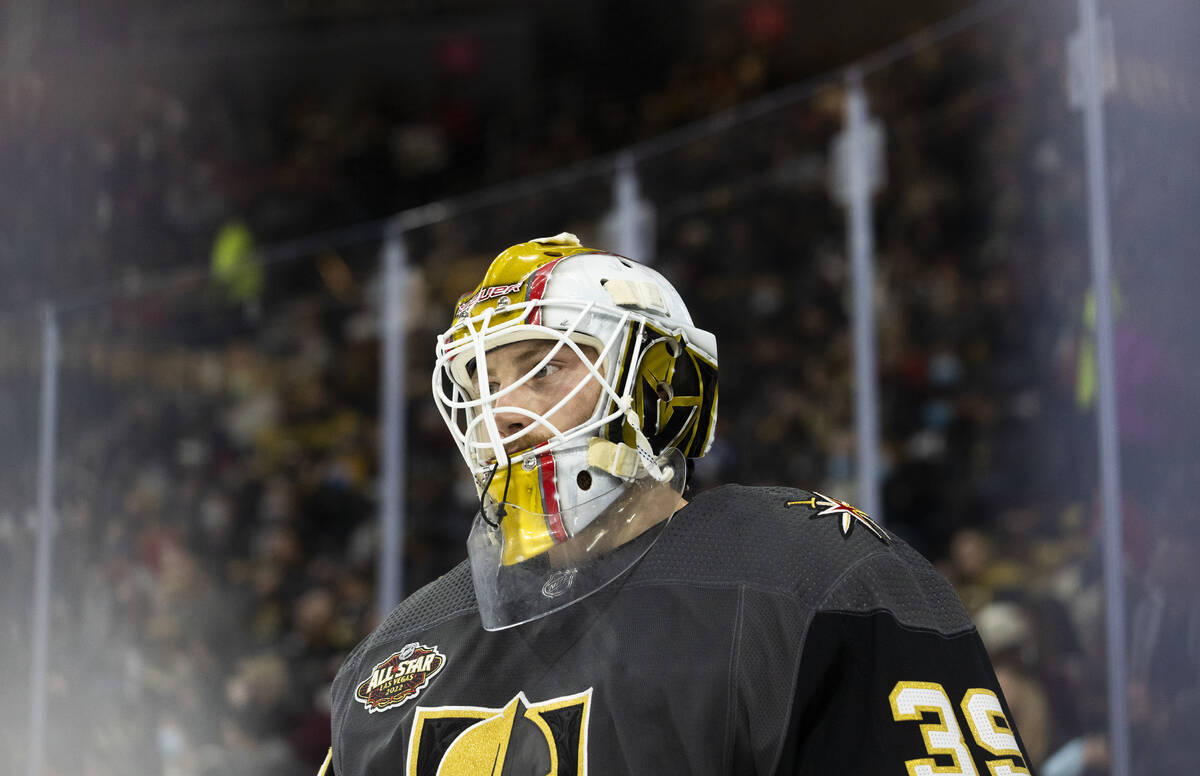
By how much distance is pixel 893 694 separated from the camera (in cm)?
97

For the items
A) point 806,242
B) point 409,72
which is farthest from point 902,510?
point 409,72

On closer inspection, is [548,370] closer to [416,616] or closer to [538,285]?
[538,285]

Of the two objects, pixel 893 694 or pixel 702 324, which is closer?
pixel 893 694

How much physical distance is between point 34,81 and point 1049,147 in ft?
9.04

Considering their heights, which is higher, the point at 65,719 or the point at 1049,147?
the point at 1049,147

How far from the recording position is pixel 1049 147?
98.3 inches

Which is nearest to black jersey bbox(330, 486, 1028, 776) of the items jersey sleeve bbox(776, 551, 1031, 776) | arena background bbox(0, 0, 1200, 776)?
jersey sleeve bbox(776, 551, 1031, 776)

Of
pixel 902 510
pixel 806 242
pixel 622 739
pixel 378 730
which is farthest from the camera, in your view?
pixel 806 242

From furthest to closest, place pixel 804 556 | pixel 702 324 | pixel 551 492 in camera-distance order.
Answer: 1. pixel 702 324
2. pixel 551 492
3. pixel 804 556

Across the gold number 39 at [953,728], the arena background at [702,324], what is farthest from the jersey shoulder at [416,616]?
the arena background at [702,324]

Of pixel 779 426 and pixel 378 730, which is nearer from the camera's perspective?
pixel 378 730

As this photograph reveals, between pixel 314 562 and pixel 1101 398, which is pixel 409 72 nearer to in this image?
pixel 314 562

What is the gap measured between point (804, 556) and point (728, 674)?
0.12 metres

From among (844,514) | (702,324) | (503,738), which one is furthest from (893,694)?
(702,324)
